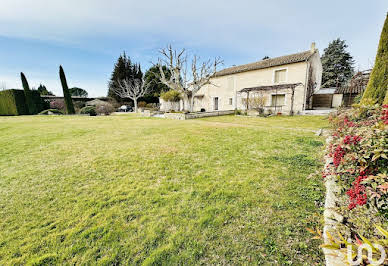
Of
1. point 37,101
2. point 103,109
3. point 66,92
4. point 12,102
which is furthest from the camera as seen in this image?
point 103,109

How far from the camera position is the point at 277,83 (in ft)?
56.3

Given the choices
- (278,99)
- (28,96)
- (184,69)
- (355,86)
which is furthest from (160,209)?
(28,96)

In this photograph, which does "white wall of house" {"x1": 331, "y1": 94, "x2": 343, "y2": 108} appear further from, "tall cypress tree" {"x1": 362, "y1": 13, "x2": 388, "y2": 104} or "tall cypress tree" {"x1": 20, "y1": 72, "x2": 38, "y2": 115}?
"tall cypress tree" {"x1": 20, "y1": 72, "x2": 38, "y2": 115}

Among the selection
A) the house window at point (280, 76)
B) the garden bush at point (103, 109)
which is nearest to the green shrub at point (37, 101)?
the garden bush at point (103, 109)

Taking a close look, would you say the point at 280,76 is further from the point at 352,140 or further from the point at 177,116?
the point at 352,140

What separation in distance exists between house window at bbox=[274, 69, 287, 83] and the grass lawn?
15372 millimetres

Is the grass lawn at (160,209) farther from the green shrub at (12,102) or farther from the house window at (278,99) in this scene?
the green shrub at (12,102)

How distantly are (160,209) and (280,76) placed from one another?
19.3 meters

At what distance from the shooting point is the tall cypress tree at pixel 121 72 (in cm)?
3272

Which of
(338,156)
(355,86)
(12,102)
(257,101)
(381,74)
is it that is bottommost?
(338,156)

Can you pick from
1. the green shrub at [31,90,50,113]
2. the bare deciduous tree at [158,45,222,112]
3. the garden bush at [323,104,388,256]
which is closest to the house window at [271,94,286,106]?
the bare deciduous tree at [158,45,222,112]

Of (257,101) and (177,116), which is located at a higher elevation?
(257,101)

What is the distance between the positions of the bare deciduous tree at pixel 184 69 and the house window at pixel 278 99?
24.2 ft

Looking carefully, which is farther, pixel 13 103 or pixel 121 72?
pixel 121 72
